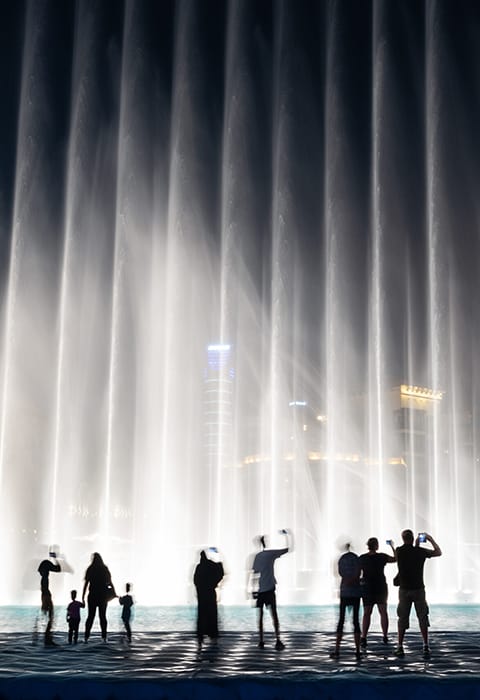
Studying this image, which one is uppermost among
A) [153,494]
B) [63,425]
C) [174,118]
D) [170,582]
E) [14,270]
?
[174,118]

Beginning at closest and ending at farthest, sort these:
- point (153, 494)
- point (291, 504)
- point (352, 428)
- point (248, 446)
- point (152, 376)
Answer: point (152, 376)
point (153, 494)
point (291, 504)
point (248, 446)
point (352, 428)

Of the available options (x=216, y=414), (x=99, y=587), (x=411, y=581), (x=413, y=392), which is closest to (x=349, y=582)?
(x=411, y=581)

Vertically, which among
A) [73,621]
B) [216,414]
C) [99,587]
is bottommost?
[73,621]

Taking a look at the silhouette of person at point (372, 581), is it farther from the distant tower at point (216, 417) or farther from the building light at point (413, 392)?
the building light at point (413, 392)

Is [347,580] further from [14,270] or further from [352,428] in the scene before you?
[352,428]

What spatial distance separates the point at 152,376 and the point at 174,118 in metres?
9.35

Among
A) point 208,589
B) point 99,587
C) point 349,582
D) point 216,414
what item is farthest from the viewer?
point 216,414

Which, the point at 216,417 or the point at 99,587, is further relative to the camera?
the point at 216,417

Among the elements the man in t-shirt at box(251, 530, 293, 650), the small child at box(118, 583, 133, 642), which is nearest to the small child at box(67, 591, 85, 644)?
the small child at box(118, 583, 133, 642)

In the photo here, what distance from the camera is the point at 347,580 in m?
8.20

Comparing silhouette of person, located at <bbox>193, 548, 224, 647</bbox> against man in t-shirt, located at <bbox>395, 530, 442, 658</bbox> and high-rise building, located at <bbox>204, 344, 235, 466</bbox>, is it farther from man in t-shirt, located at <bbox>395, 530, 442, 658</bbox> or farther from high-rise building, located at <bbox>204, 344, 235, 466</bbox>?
high-rise building, located at <bbox>204, 344, 235, 466</bbox>

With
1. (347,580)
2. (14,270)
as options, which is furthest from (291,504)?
(347,580)

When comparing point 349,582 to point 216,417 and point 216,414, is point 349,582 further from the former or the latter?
point 216,417

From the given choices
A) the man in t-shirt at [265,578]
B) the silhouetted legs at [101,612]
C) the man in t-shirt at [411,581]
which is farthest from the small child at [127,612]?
the man in t-shirt at [411,581]
